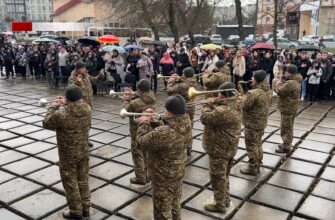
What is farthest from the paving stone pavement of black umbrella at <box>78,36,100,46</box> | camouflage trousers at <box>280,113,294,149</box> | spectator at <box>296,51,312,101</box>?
black umbrella at <box>78,36,100,46</box>

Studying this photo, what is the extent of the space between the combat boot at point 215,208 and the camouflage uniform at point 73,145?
5.56 feet

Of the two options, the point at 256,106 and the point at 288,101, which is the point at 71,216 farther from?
the point at 288,101

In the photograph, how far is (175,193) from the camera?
4.06 m

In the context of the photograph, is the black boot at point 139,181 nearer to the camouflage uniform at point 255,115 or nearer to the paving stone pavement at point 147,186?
the paving stone pavement at point 147,186

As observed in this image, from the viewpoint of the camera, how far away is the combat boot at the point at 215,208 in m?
4.78

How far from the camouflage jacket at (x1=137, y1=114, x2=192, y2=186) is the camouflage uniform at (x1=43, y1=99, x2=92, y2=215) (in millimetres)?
948

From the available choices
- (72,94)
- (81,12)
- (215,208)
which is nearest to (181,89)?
(215,208)

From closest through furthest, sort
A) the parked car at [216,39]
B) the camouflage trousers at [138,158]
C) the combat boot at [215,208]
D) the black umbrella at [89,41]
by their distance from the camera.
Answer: the combat boot at [215,208]
the camouflage trousers at [138,158]
the black umbrella at [89,41]
the parked car at [216,39]

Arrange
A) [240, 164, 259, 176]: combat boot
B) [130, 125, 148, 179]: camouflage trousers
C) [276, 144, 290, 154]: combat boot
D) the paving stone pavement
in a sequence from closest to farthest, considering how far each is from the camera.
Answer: the paving stone pavement → [130, 125, 148, 179]: camouflage trousers → [240, 164, 259, 176]: combat boot → [276, 144, 290, 154]: combat boot

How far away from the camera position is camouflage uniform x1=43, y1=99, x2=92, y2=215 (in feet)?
14.3

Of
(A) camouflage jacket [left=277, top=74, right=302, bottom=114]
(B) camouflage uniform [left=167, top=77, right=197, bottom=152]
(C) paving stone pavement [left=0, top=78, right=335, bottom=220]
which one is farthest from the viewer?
(B) camouflage uniform [left=167, top=77, right=197, bottom=152]

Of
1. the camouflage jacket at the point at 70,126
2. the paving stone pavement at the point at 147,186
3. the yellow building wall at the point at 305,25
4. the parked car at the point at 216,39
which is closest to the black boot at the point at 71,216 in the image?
the paving stone pavement at the point at 147,186

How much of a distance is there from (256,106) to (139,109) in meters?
2.00

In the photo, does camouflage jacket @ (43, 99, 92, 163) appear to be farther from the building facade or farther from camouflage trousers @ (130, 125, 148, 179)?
the building facade
